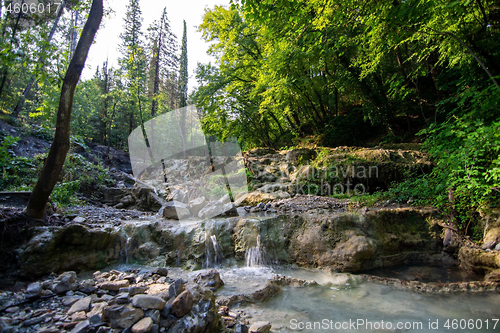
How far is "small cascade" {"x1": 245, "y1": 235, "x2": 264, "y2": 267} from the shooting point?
19.3ft

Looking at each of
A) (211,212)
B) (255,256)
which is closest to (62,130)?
(211,212)

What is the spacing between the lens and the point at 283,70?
956 cm

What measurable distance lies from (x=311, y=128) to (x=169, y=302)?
1605 centimetres

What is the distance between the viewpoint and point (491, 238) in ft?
15.0

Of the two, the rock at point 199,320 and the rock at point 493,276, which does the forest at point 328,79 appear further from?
the rock at point 199,320

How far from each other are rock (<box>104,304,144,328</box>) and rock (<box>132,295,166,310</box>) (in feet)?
0.23

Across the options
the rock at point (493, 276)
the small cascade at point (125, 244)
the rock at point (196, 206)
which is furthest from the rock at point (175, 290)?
the rock at point (196, 206)

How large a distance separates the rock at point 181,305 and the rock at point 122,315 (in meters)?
0.37

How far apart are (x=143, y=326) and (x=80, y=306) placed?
1.01 metres

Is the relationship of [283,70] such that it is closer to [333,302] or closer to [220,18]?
[220,18]

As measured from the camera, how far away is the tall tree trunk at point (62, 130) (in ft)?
15.9

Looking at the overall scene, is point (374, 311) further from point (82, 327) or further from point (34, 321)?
point (34, 321)

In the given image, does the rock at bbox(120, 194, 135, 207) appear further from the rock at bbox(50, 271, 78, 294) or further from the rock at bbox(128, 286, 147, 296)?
the rock at bbox(128, 286, 147, 296)

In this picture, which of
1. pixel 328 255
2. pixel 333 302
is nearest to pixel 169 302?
pixel 333 302
